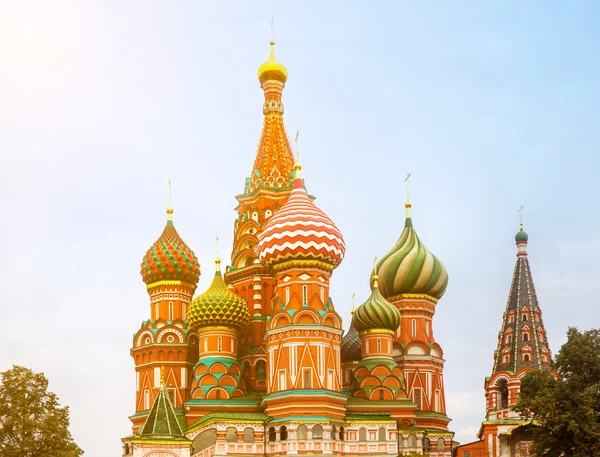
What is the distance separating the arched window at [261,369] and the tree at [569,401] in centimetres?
1451

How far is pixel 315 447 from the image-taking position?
48312mm

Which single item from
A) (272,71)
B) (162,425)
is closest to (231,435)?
(162,425)

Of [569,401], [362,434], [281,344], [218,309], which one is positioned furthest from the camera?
[218,309]

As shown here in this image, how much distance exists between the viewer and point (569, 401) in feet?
134

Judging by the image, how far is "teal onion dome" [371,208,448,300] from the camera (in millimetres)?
57562

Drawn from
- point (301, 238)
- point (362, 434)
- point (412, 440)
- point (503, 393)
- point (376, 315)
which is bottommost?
point (362, 434)

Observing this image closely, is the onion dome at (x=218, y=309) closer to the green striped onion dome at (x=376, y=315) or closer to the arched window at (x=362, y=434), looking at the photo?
the green striped onion dome at (x=376, y=315)

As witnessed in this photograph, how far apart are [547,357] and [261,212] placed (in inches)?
571

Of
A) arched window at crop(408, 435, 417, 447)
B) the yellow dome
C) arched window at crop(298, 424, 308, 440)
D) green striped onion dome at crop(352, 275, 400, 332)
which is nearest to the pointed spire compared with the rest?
arched window at crop(298, 424, 308, 440)

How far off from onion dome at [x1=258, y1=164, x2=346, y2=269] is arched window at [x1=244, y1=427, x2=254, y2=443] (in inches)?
275

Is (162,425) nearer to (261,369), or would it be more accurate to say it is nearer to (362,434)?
(362,434)

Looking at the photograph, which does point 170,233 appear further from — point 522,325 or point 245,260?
point 522,325

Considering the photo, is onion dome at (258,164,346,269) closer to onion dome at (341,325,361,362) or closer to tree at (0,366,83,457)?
onion dome at (341,325,361,362)

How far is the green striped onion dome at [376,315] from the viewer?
176 feet
